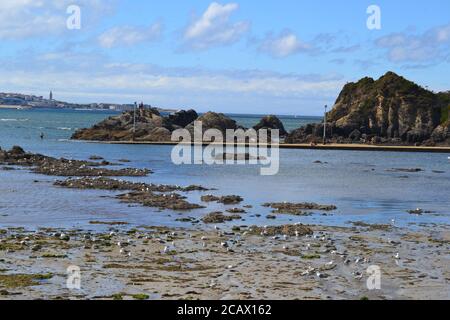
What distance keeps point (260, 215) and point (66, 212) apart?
34.8 feet

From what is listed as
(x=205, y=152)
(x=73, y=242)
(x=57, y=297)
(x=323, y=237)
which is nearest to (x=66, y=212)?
(x=73, y=242)

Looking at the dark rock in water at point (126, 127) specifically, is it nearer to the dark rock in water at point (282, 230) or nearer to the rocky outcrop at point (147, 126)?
the rocky outcrop at point (147, 126)

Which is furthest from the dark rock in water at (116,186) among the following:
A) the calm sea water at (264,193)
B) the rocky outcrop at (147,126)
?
the rocky outcrop at (147,126)

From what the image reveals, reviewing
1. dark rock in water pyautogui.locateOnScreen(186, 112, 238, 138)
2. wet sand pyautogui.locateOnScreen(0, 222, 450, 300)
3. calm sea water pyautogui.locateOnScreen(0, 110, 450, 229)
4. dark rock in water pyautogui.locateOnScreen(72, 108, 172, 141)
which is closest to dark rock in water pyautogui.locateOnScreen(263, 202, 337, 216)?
calm sea water pyautogui.locateOnScreen(0, 110, 450, 229)

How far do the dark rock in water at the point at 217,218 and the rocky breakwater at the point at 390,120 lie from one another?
302 feet

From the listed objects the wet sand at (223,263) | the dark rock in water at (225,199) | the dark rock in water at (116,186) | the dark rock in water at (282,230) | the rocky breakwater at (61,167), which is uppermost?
the rocky breakwater at (61,167)

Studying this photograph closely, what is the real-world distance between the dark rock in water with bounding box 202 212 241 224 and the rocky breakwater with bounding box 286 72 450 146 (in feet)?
302

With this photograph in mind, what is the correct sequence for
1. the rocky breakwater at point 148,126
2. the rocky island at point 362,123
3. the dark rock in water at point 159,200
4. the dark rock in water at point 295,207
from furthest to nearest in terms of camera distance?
the rocky island at point 362,123 → the rocky breakwater at point 148,126 → the dark rock in water at point 159,200 → the dark rock in water at point 295,207

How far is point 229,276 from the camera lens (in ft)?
72.4

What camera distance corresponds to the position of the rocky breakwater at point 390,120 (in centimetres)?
12975

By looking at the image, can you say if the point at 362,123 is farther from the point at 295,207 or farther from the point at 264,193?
the point at 295,207

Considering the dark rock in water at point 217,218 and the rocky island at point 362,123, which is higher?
the rocky island at point 362,123

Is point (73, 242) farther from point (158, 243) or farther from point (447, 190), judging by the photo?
point (447, 190)

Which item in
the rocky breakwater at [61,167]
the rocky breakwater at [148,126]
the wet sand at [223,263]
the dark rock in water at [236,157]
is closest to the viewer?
the wet sand at [223,263]
